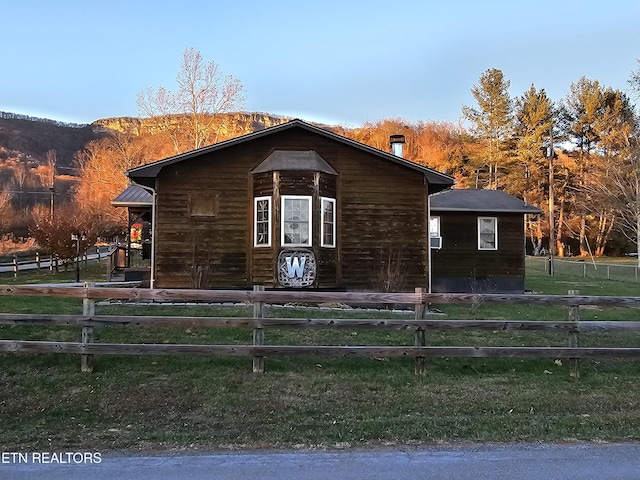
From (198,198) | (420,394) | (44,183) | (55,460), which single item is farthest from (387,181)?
(44,183)

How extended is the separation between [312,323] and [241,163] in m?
8.86

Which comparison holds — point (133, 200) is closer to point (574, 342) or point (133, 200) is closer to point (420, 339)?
point (420, 339)

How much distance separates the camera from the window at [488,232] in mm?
21000

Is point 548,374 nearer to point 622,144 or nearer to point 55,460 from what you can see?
point 55,460

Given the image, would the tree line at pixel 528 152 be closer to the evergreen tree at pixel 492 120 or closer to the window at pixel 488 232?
the evergreen tree at pixel 492 120

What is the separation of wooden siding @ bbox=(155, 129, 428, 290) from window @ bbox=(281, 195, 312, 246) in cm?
23

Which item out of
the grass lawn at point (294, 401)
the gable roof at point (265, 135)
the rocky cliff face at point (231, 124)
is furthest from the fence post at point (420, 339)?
the rocky cliff face at point (231, 124)

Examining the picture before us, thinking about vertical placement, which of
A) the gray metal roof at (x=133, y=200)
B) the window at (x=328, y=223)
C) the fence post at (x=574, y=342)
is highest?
the gray metal roof at (x=133, y=200)

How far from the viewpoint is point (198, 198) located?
1445cm

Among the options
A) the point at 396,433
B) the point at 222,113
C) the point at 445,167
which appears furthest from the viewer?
the point at 445,167

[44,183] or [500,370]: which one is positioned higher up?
[44,183]

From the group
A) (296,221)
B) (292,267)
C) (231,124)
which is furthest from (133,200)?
(231,124)

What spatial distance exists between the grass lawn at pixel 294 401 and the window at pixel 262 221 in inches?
236

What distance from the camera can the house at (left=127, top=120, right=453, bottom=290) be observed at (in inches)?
547
